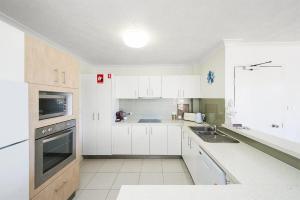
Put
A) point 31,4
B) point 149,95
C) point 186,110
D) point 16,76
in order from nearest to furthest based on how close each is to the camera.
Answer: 1. point 16,76
2. point 31,4
3. point 149,95
4. point 186,110

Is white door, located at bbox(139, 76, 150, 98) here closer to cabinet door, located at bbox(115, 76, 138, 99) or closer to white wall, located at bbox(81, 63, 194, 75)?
cabinet door, located at bbox(115, 76, 138, 99)

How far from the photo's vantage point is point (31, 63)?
4.42ft

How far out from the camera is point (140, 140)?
136 inches

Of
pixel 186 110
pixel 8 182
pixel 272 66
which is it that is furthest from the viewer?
pixel 186 110

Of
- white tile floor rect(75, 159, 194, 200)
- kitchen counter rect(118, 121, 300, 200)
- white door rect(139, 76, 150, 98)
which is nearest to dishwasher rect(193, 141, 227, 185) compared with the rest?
kitchen counter rect(118, 121, 300, 200)

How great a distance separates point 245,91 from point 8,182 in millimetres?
2989

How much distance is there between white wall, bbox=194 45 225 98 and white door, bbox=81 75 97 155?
246cm

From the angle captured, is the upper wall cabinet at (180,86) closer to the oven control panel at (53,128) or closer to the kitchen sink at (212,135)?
the kitchen sink at (212,135)

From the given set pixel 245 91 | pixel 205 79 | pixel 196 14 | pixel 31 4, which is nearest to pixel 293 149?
pixel 245 91

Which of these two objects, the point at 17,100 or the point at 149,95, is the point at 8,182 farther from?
the point at 149,95

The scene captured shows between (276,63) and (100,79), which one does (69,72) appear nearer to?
(100,79)

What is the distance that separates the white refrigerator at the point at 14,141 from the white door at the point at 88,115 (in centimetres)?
215

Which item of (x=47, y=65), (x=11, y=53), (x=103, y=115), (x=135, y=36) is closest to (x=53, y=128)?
(x=47, y=65)

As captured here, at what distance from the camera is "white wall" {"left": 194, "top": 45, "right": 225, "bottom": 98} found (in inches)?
100
